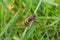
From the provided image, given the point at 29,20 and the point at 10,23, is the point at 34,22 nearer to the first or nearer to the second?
the point at 29,20

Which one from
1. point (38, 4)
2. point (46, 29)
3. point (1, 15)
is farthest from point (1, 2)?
point (46, 29)

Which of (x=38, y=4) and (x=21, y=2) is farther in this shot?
(x=21, y=2)

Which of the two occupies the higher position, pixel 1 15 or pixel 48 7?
pixel 1 15

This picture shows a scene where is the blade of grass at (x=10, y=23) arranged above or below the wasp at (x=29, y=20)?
above

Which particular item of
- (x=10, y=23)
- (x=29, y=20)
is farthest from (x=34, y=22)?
(x=10, y=23)

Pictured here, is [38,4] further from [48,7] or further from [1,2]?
[1,2]

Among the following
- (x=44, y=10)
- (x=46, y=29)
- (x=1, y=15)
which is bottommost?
(x=46, y=29)

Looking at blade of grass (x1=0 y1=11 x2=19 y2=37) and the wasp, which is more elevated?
blade of grass (x1=0 y1=11 x2=19 y2=37)

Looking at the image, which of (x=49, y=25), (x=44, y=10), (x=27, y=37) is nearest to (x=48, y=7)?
(x=44, y=10)
